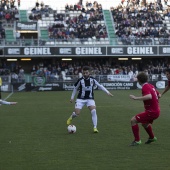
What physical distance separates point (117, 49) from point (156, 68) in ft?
14.4

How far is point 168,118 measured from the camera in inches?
718

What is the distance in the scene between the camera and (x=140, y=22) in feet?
178

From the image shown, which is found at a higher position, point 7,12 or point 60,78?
point 7,12

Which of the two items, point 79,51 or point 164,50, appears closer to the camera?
point 79,51

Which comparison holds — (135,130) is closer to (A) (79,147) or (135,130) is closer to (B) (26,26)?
(A) (79,147)

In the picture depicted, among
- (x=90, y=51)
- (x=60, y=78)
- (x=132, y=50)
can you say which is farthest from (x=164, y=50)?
(x=60, y=78)

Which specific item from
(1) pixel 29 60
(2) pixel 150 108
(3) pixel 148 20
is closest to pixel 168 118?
(2) pixel 150 108

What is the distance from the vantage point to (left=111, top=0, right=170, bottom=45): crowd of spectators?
162 feet

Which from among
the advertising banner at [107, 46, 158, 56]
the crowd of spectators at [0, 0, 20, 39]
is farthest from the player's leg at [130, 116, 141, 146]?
the crowd of spectators at [0, 0, 20, 39]

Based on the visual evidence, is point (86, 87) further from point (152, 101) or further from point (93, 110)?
point (152, 101)

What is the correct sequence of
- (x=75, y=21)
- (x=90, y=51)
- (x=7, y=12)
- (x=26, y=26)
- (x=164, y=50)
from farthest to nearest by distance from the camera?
(x=75, y=21)
(x=7, y=12)
(x=26, y=26)
(x=164, y=50)
(x=90, y=51)

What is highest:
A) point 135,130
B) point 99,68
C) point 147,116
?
point 147,116

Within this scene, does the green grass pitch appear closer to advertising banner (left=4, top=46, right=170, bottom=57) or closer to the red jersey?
the red jersey

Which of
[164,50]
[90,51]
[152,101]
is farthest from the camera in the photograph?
[164,50]
